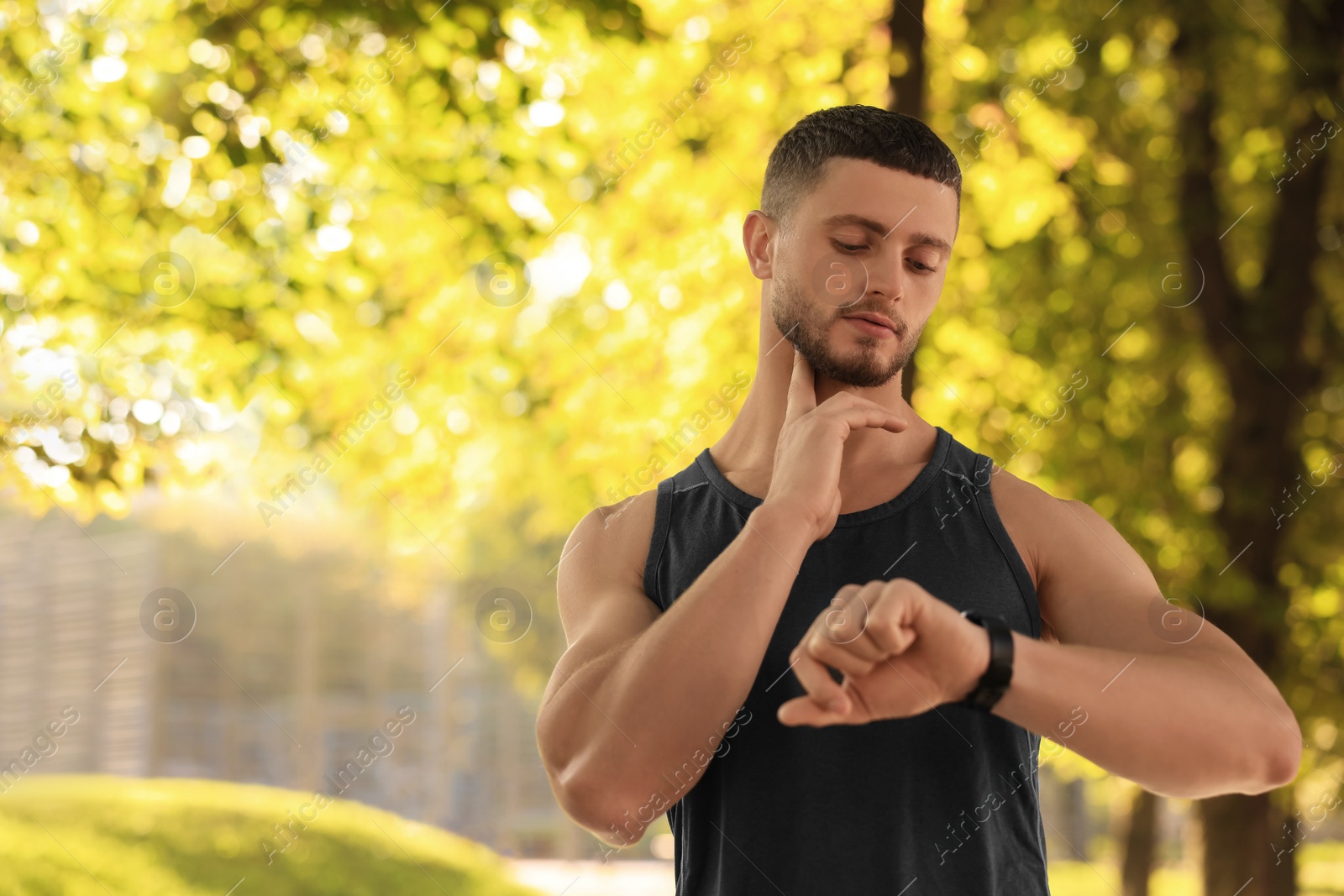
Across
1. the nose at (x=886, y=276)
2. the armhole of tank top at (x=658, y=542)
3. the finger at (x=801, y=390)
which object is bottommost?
the armhole of tank top at (x=658, y=542)

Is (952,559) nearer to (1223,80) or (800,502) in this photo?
(800,502)

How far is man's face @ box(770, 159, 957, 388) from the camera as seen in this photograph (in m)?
2.00

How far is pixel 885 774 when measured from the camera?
182 cm

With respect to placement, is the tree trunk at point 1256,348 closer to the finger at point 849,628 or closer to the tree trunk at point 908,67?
the tree trunk at point 908,67

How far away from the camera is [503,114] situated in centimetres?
532

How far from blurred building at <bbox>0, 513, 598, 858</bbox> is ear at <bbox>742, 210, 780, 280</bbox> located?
50.0 ft

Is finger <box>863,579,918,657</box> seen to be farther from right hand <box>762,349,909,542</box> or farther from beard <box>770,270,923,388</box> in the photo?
beard <box>770,270,923,388</box>

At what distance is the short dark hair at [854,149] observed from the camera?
2.06m

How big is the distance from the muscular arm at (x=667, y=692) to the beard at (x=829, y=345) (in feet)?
1.44

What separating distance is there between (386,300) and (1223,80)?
5.63 metres
